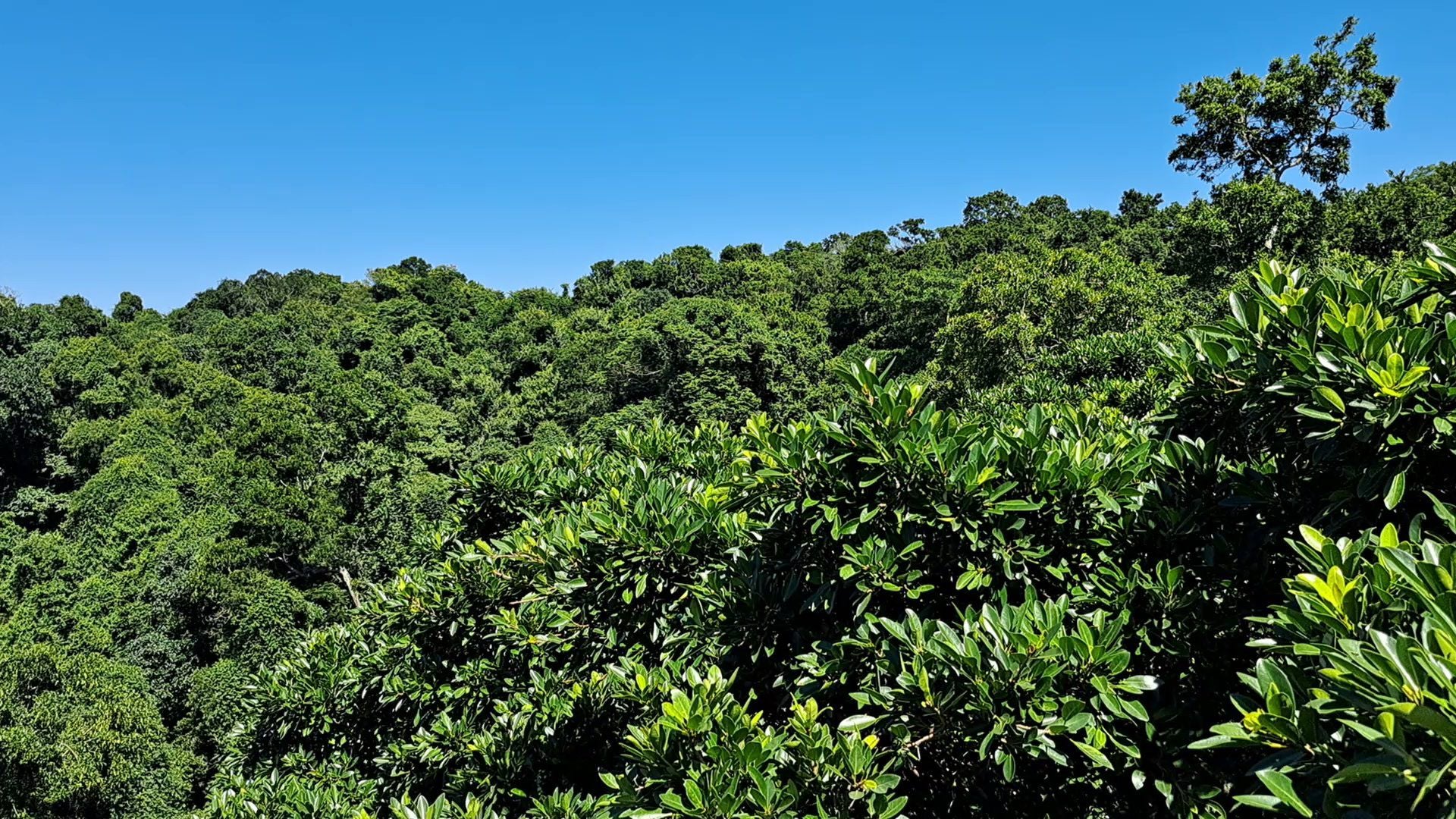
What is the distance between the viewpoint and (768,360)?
25453 mm

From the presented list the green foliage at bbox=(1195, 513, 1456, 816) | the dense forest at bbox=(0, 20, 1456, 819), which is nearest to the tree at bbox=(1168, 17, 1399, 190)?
the dense forest at bbox=(0, 20, 1456, 819)

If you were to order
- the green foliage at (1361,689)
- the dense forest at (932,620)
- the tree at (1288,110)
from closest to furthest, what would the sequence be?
the green foliage at (1361,689)
the dense forest at (932,620)
the tree at (1288,110)

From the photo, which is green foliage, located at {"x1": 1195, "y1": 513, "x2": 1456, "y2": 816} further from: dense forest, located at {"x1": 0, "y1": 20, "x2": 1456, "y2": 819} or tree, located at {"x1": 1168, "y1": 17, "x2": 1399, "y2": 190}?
tree, located at {"x1": 1168, "y1": 17, "x2": 1399, "y2": 190}

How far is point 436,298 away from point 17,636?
32.4 meters

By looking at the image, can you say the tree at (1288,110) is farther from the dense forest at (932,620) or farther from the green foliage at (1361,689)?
the green foliage at (1361,689)

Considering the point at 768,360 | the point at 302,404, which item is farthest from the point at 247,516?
the point at 768,360

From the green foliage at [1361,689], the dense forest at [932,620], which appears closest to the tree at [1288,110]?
the dense forest at [932,620]

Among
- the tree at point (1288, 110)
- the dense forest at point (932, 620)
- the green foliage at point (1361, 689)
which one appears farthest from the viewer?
the tree at point (1288, 110)

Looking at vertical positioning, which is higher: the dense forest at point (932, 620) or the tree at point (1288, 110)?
the tree at point (1288, 110)

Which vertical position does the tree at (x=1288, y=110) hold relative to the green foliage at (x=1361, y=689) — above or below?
above

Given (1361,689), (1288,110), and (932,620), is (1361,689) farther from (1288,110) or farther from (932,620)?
(1288,110)

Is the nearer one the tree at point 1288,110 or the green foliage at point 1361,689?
the green foliage at point 1361,689

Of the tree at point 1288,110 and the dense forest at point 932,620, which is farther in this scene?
the tree at point 1288,110

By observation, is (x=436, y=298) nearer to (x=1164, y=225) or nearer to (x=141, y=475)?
(x=141, y=475)
